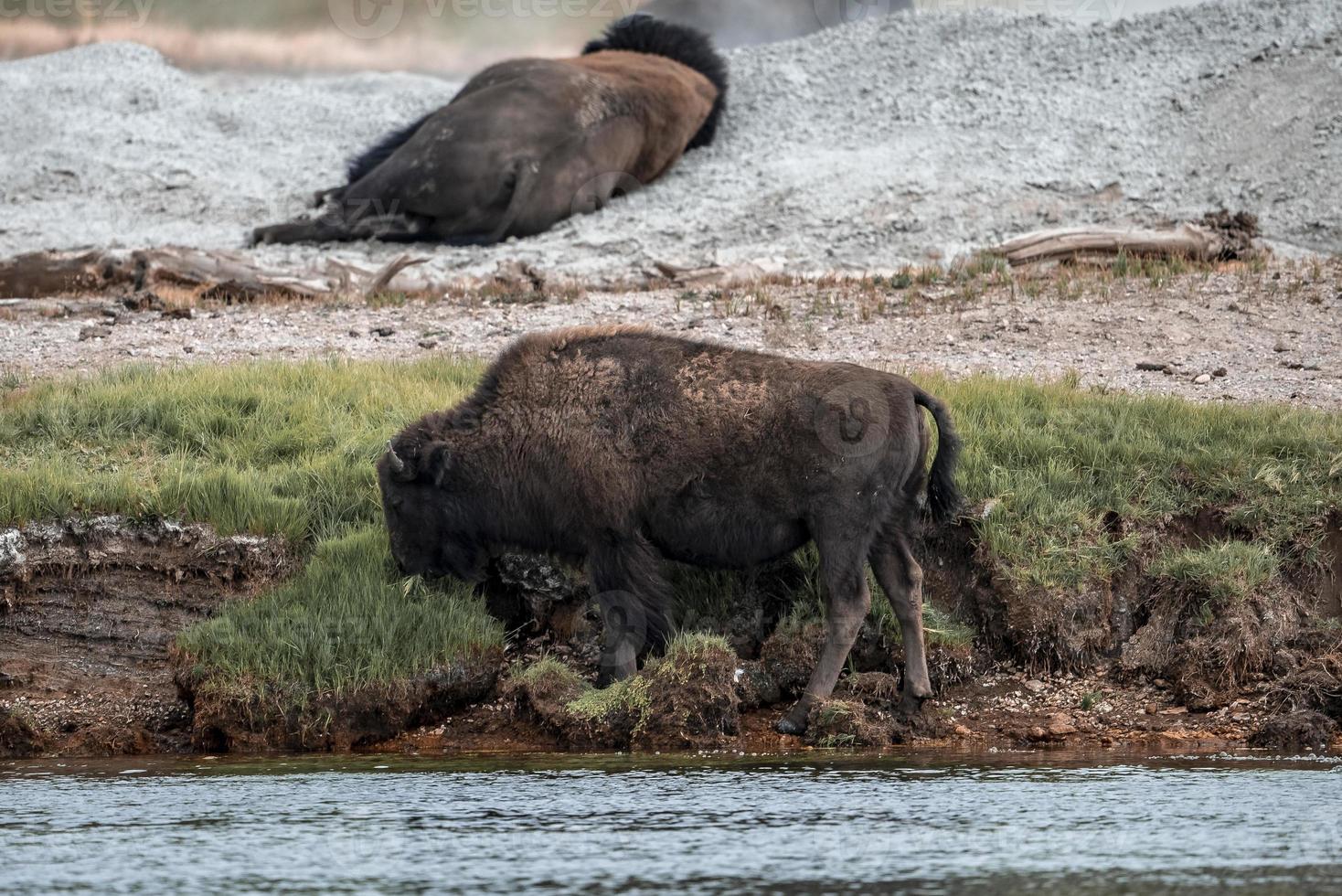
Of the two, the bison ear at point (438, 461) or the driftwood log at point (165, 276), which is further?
the driftwood log at point (165, 276)

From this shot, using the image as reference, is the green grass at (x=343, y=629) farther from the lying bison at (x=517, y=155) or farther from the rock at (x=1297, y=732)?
the lying bison at (x=517, y=155)

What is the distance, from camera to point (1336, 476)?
8.02m

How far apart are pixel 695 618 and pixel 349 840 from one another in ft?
9.75

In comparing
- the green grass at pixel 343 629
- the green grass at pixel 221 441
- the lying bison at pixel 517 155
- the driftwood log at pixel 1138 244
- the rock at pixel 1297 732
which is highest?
the lying bison at pixel 517 155

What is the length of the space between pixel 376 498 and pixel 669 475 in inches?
71.8

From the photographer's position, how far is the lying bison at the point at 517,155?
16578 mm

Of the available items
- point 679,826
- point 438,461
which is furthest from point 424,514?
point 679,826

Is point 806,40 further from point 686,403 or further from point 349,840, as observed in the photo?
point 349,840

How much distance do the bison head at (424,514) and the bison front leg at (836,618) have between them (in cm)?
177

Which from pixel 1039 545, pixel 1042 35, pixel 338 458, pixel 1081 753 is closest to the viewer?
pixel 1081 753

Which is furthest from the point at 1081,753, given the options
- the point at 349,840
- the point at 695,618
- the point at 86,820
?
the point at 86,820

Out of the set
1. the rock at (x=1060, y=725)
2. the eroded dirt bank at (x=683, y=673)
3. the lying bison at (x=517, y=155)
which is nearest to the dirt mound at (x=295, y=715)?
the eroded dirt bank at (x=683, y=673)

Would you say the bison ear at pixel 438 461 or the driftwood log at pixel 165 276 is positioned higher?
the driftwood log at pixel 165 276

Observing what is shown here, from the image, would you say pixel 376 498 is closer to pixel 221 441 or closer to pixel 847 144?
pixel 221 441
